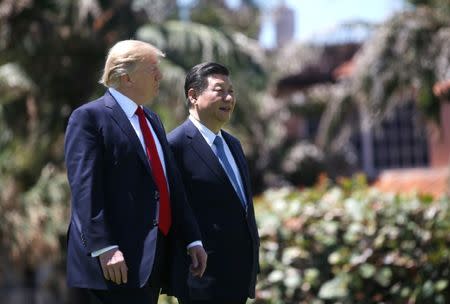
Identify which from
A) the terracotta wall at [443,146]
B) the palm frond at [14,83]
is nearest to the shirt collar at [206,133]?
the palm frond at [14,83]

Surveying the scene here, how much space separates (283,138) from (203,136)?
1505 cm

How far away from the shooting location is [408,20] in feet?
46.1

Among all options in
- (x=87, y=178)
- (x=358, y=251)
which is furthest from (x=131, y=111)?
(x=358, y=251)

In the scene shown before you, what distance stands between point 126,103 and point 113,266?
0.77 m

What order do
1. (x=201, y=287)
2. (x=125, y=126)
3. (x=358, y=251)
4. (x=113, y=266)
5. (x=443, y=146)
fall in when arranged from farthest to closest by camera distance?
(x=443, y=146) → (x=358, y=251) → (x=201, y=287) → (x=125, y=126) → (x=113, y=266)

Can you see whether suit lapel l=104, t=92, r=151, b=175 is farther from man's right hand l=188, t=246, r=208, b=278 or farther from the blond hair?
man's right hand l=188, t=246, r=208, b=278

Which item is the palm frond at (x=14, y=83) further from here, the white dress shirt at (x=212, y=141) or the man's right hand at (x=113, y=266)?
the man's right hand at (x=113, y=266)

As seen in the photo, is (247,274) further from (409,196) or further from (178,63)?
(178,63)

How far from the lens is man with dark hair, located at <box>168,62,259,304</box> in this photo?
4.86 m

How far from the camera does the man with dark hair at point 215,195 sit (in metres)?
4.86

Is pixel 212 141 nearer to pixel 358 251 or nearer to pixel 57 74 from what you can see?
pixel 358 251

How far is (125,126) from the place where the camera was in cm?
455

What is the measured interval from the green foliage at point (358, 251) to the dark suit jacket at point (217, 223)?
2.92m

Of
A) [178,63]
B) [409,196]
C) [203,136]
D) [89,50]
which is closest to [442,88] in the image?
[178,63]
